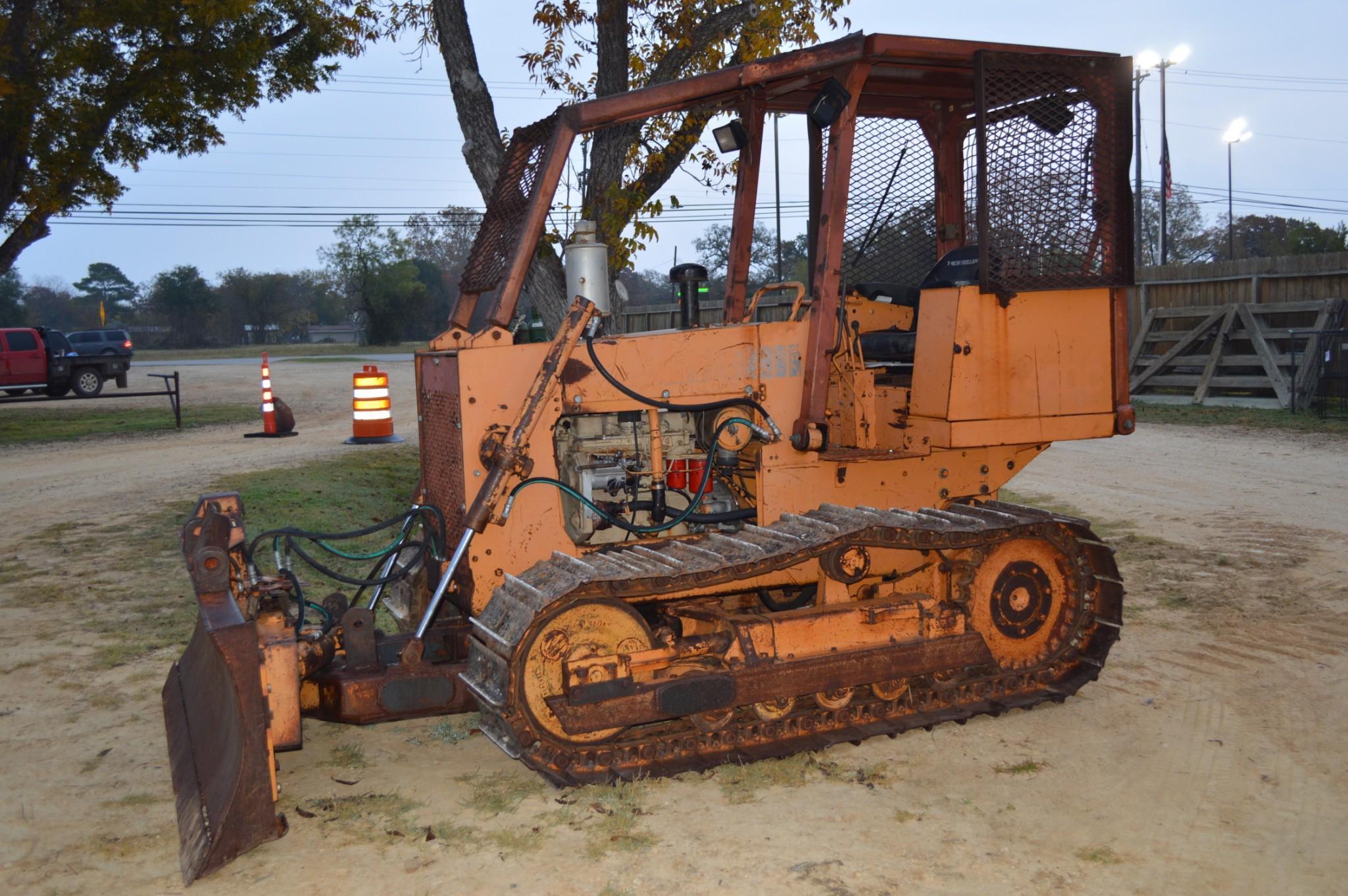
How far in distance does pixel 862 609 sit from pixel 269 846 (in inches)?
104

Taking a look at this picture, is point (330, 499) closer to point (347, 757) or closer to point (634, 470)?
point (347, 757)

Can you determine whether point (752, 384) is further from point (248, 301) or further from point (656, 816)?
point (248, 301)

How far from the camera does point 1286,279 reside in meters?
19.2

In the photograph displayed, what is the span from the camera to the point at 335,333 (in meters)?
67.1

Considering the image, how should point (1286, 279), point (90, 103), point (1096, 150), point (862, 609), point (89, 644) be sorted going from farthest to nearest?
point (1286, 279)
point (90, 103)
point (89, 644)
point (1096, 150)
point (862, 609)

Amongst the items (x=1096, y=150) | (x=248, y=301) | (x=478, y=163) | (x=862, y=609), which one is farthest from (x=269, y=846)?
(x=248, y=301)

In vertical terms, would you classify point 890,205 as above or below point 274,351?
below

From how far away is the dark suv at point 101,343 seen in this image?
87.7ft

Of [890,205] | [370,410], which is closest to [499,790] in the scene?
[890,205]

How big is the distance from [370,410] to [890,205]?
10546 millimetres

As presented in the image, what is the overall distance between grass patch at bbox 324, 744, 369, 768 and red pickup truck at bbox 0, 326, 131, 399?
2333cm

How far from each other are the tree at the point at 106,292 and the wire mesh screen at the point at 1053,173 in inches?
2798

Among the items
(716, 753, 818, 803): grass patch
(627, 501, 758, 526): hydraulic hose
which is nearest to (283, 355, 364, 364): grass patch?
(627, 501, 758, 526): hydraulic hose

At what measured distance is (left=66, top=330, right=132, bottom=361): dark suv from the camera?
26.7 m
